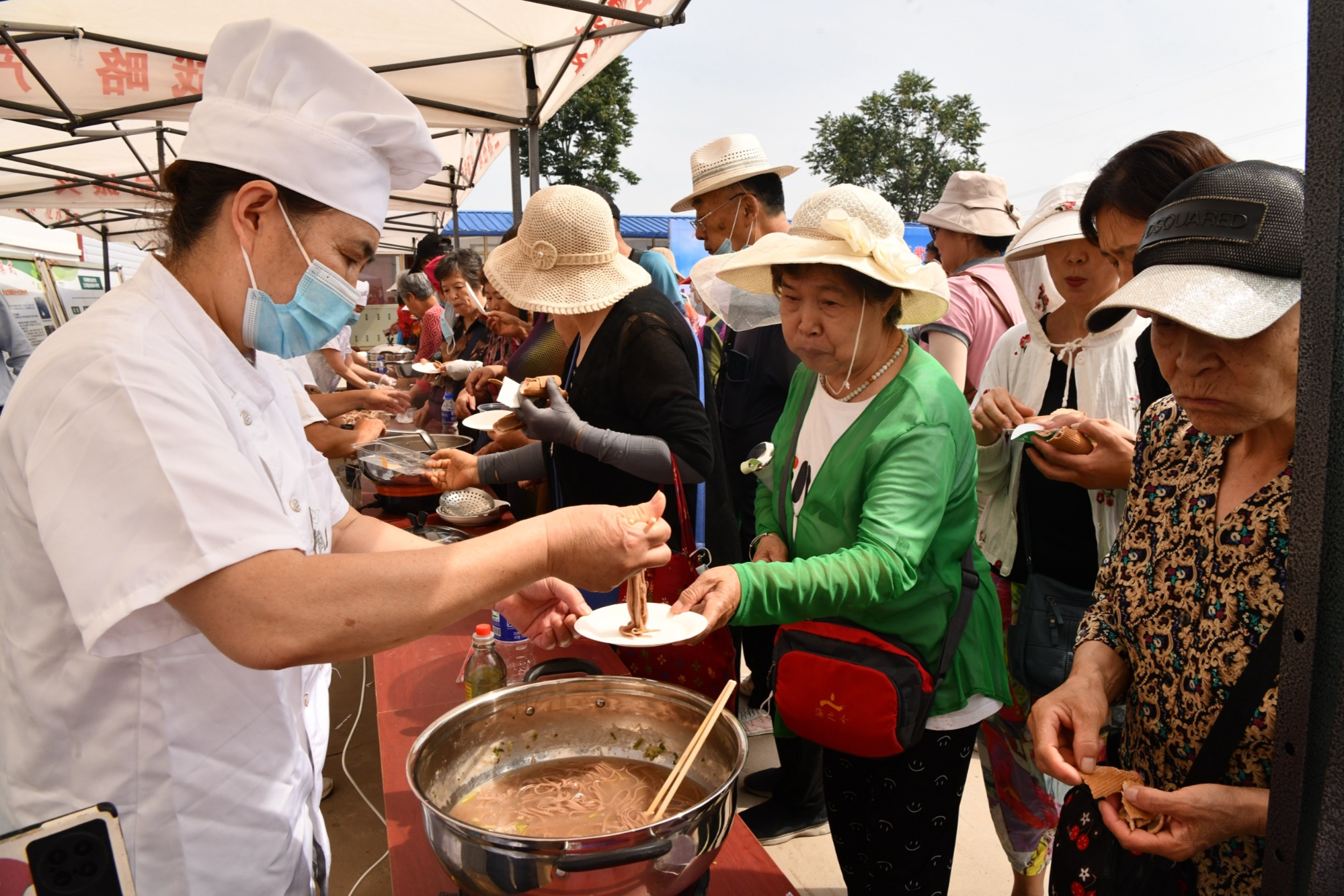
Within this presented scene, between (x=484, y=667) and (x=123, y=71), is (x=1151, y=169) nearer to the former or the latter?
(x=484, y=667)

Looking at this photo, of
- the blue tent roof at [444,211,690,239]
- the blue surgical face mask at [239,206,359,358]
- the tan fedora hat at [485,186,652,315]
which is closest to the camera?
the blue surgical face mask at [239,206,359,358]

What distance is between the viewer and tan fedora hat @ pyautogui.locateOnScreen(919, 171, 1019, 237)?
12.5 feet

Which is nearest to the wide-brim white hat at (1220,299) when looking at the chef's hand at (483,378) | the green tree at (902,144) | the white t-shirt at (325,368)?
the chef's hand at (483,378)

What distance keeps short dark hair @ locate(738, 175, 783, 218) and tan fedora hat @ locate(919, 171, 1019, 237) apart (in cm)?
77

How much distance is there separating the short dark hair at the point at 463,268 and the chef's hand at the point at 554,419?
3.87 m

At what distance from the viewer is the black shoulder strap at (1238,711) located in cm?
117

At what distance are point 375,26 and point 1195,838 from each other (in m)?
5.77

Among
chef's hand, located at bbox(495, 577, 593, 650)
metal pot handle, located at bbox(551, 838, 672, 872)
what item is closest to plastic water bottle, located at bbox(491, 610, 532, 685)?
chef's hand, located at bbox(495, 577, 593, 650)

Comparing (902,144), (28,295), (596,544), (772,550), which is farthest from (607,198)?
(902,144)

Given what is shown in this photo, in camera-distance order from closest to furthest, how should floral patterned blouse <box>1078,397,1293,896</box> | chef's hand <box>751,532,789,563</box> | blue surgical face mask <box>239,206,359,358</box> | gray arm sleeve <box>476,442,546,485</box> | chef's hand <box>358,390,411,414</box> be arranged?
floral patterned blouse <box>1078,397,1293,896</box> < blue surgical face mask <box>239,206,359,358</box> < chef's hand <box>751,532,789,563</box> < gray arm sleeve <box>476,442,546,485</box> < chef's hand <box>358,390,411,414</box>

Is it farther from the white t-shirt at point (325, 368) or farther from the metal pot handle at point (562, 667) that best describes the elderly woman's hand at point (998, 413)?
the white t-shirt at point (325, 368)

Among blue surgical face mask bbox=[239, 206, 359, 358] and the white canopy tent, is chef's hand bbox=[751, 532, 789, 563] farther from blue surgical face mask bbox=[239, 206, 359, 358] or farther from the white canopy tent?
the white canopy tent

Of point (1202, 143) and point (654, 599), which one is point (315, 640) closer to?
point (654, 599)

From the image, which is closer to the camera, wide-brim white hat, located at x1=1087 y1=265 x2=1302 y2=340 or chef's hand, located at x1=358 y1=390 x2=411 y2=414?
wide-brim white hat, located at x1=1087 y1=265 x2=1302 y2=340
